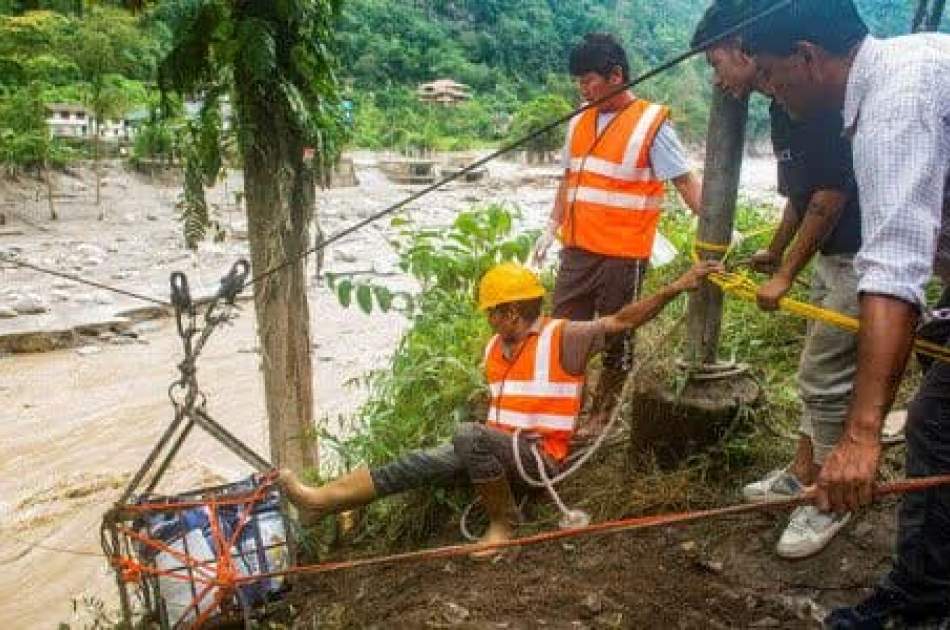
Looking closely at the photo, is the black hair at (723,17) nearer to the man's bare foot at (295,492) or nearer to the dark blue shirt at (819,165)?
the dark blue shirt at (819,165)

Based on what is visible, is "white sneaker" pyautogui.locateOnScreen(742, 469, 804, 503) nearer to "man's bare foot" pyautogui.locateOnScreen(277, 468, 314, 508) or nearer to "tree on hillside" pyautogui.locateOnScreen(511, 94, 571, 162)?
"man's bare foot" pyautogui.locateOnScreen(277, 468, 314, 508)

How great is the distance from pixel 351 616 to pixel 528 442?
0.99 meters

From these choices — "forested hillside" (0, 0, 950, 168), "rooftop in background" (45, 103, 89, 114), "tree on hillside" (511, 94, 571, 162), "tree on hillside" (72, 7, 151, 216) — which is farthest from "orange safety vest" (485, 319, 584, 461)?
"tree on hillside" (511, 94, 571, 162)

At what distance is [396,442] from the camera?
453 cm

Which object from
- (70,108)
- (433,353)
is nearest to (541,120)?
(70,108)

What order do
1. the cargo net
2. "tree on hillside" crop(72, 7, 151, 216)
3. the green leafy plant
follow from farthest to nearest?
1. "tree on hillside" crop(72, 7, 151, 216)
2. the green leafy plant
3. the cargo net

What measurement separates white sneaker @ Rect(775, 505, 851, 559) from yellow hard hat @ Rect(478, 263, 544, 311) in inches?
50.9

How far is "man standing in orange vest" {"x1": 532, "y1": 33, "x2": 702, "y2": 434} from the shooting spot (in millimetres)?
3877

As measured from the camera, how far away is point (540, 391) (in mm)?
3463

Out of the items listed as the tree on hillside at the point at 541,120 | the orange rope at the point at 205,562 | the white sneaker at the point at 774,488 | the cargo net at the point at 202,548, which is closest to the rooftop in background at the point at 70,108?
the tree on hillside at the point at 541,120

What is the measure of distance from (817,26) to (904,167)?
1.56 ft

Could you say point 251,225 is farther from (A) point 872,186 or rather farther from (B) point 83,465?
(B) point 83,465

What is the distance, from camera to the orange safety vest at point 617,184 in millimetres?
3891

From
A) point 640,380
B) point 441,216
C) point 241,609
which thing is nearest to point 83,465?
point 241,609
